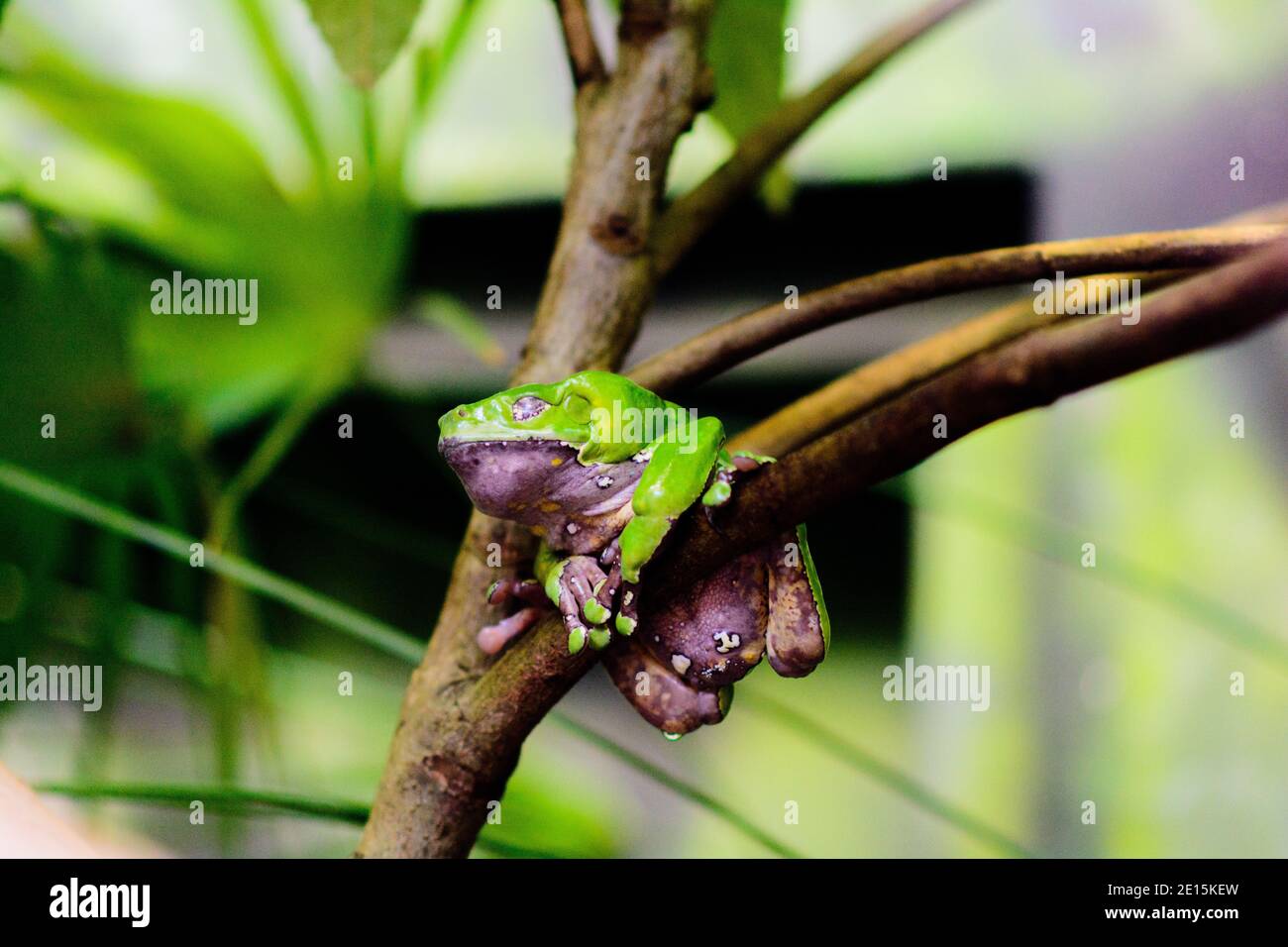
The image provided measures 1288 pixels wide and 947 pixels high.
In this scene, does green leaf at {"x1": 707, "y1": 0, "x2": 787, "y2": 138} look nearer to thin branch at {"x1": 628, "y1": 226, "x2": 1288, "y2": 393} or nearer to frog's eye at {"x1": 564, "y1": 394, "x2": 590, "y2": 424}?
thin branch at {"x1": 628, "y1": 226, "x2": 1288, "y2": 393}

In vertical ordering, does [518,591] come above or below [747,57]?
below

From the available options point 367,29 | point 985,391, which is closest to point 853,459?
point 985,391

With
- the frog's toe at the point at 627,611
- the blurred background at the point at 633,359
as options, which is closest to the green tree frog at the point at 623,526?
the frog's toe at the point at 627,611

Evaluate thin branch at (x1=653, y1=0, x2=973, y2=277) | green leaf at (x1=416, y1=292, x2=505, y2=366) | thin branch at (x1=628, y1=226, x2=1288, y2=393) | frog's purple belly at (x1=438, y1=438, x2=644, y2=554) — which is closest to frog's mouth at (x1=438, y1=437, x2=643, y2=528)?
frog's purple belly at (x1=438, y1=438, x2=644, y2=554)

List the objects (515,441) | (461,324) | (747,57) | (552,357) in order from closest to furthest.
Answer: (515,441) → (552,357) → (747,57) → (461,324)

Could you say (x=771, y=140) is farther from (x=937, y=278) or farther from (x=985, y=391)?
(x=985, y=391)
